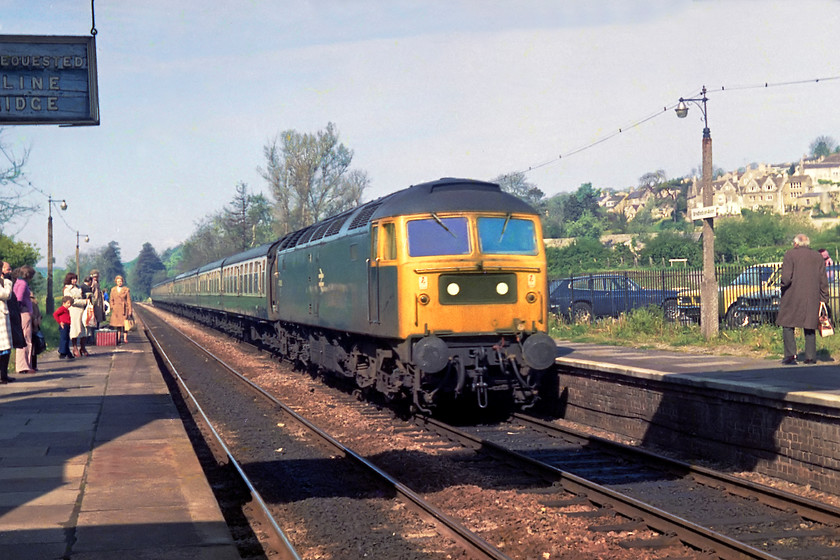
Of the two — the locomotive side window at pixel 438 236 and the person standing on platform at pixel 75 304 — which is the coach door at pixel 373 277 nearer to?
the locomotive side window at pixel 438 236

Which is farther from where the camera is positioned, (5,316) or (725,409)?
(5,316)

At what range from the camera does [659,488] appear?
8023mm

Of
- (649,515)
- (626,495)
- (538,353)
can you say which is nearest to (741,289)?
(538,353)

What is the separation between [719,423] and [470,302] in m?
3.41

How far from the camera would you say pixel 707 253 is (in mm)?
18688

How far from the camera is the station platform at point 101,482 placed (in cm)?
558

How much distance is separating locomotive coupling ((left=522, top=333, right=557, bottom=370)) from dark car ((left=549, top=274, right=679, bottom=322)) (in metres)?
12.0

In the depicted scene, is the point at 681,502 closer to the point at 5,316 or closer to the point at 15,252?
the point at 5,316

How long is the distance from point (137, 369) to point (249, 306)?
7176 millimetres

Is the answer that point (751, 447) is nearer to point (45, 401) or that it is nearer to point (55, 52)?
point (55, 52)

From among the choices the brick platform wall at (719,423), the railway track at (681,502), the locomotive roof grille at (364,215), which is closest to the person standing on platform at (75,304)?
the locomotive roof grille at (364,215)

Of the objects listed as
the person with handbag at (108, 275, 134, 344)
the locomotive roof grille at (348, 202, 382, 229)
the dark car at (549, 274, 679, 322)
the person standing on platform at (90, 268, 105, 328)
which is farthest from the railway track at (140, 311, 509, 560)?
the dark car at (549, 274, 679, 322)

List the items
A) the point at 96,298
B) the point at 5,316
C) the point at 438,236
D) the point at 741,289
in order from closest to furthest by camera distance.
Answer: the point at 438,236, the point at 5,316, the point at 741,289, the point at 96,298

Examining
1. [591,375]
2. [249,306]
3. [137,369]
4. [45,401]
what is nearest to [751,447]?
[591,375]
